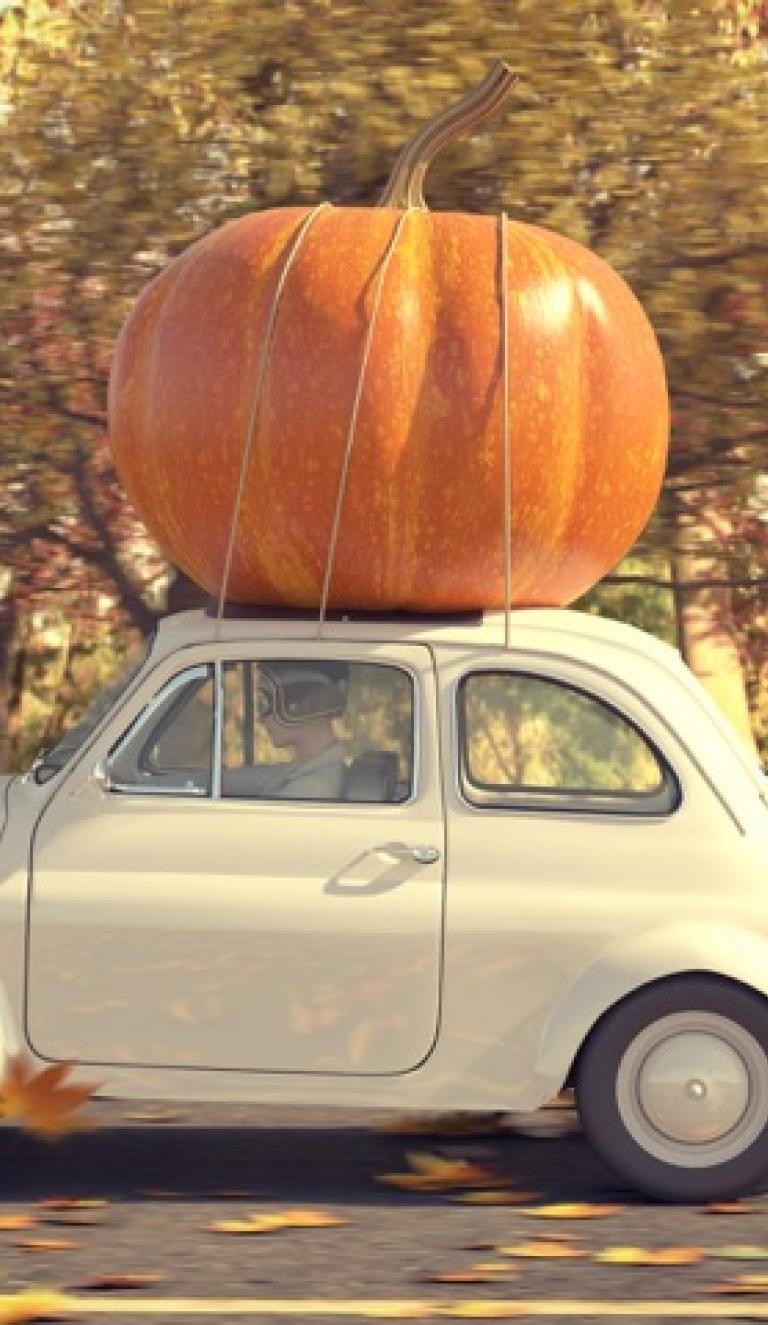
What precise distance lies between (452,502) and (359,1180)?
187cm

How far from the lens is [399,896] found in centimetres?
776

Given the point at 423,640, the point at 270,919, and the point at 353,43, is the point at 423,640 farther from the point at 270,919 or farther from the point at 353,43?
the point at 353,43

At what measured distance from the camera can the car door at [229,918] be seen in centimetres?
771

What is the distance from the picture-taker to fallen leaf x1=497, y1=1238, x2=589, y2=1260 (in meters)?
7.21

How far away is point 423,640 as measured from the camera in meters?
8.02

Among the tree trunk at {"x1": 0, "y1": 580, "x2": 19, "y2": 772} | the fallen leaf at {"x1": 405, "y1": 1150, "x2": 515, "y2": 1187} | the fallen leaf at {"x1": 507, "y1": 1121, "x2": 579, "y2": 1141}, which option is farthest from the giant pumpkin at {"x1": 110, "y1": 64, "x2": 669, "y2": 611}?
the tree trunk at {"x1": 0, "y1": 580, "x2": 19, "y2": 772}

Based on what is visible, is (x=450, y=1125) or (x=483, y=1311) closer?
(x=483, y=1311)

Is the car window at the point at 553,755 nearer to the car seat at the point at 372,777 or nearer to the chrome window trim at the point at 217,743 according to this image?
the car seat at the point at 372,777

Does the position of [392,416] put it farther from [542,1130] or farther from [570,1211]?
Result: [542,1130]

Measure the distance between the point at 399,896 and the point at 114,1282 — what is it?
4.49 feet

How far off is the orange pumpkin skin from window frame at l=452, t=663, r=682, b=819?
27 centimetres


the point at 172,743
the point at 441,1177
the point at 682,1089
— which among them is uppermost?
the point at 172,743

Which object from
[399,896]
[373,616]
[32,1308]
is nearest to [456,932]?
[399,896]

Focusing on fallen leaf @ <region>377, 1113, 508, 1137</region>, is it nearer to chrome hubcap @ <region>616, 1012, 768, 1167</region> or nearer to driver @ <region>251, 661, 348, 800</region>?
chrome hubcap @ <region>616, 1012, 768, 1167</region>
